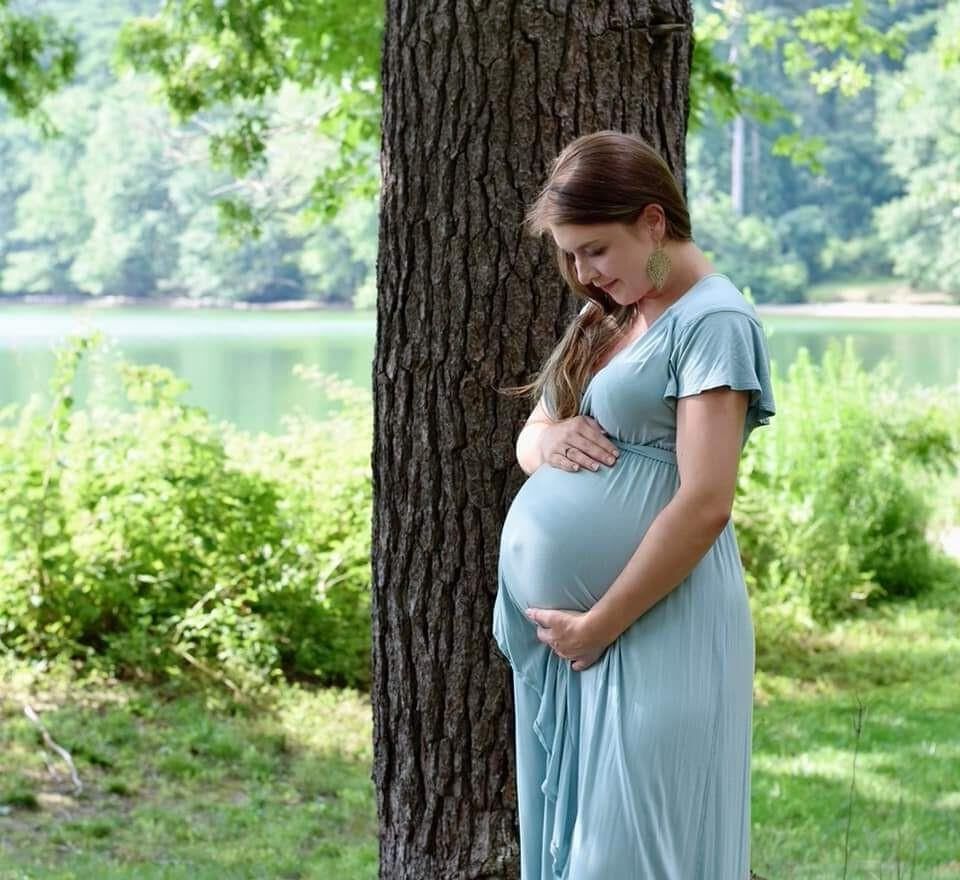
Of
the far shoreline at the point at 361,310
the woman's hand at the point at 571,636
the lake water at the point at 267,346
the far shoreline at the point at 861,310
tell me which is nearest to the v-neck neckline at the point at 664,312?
the woman's hand at the point at 571,636

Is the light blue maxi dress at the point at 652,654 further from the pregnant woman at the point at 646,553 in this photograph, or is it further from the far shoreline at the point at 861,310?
the far shoreline at the point at 861,310

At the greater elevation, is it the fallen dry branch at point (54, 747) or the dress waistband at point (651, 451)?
the dress waistband at point (651, 451)

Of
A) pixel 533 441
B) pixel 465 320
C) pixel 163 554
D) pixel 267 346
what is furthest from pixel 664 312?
pixel 267 346

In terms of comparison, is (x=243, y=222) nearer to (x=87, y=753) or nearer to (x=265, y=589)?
(x=265, y=589)

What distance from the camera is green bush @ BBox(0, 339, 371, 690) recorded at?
6797 mm

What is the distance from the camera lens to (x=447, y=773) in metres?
3.21

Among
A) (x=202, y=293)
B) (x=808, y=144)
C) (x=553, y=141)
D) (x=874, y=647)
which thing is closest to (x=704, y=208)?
(x=202, y=293)

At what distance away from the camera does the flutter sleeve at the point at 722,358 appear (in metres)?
2.17

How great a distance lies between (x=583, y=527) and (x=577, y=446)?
0.47 ft

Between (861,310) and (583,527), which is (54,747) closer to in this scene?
(583,527)

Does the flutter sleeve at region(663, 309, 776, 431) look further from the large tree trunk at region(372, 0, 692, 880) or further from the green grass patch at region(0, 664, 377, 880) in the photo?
the green grass patch at region(0, 664, 377, 880)

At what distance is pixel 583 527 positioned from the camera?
2.36 m

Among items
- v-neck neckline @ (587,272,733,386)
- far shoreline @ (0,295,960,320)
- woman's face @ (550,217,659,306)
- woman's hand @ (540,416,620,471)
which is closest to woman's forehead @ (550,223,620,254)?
woman's face @ (550,217,659,306)

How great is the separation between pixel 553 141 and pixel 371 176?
771 cm
